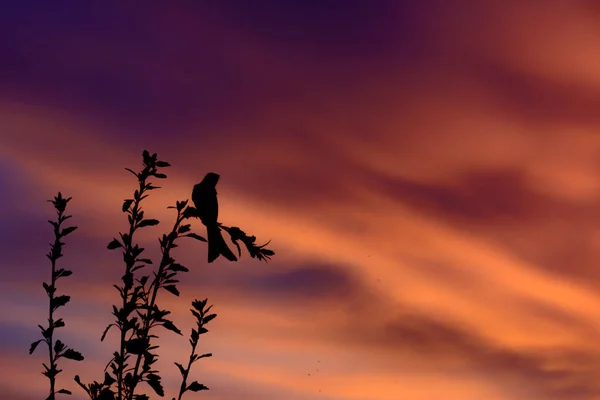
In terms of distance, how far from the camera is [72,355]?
12.1 metres

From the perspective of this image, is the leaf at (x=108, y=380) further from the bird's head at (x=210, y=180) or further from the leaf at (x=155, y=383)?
the bird's head at (x=210, y=180)

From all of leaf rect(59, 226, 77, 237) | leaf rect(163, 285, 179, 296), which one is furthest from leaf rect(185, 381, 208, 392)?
leaf rect(59, 226, 77, 237)

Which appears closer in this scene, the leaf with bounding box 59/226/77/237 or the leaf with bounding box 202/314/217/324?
the leaf with bounding box 59/226/77/237

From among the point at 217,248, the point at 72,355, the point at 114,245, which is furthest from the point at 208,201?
the point at 72,355

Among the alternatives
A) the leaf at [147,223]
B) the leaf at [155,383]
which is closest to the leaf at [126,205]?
the leaf at [147,223]

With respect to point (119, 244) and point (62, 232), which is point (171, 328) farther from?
point (62, 232)

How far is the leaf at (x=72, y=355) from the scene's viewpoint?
39.3 ft

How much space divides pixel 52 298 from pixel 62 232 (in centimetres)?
107

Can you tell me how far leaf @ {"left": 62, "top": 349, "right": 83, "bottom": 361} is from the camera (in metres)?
12.0

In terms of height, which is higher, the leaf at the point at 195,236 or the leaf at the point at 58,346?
the leaf at the point at 195,236

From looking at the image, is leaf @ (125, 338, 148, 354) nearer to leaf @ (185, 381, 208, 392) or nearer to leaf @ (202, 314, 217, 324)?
leaf @ (185, 381, 208, 392)

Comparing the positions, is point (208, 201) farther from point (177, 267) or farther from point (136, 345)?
point (136, 345)

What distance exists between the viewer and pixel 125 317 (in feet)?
36.4

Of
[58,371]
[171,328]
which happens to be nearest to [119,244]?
[171,328]
